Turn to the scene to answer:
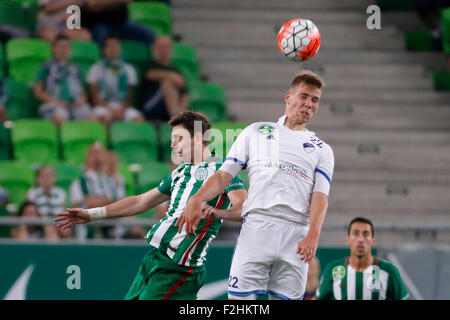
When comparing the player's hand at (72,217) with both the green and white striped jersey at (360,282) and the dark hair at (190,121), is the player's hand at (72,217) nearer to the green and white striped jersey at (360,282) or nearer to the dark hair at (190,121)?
the dark hair at (190,121)

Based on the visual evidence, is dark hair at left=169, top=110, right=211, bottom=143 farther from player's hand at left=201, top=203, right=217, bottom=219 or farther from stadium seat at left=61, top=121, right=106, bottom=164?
stadium seat at left=61, top=121, right=106, bottom=164

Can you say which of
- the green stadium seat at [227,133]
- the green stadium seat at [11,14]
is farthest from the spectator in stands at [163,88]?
the green stadium seat at [11,14]

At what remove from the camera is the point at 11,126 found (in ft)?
35.7

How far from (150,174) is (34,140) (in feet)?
5.40

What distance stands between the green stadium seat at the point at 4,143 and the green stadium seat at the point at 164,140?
74.2 inches

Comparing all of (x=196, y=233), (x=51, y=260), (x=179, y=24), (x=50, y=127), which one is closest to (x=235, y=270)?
(x=196, y=233)

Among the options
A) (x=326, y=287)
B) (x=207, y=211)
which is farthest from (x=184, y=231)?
(x=326, y=287)

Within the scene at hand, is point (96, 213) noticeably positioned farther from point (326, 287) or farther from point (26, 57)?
point (26, 57)

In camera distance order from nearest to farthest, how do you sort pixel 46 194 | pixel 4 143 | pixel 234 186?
pixel 234 186 < pixel 46 194 < pixel 4 143

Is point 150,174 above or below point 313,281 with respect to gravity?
above

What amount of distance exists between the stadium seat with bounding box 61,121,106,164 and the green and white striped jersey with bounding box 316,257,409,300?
3.79 metres

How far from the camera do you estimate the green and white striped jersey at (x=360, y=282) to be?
318 inches

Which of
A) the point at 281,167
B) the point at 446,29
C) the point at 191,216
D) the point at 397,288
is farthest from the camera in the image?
the point at 446,29

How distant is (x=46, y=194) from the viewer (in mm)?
9742
